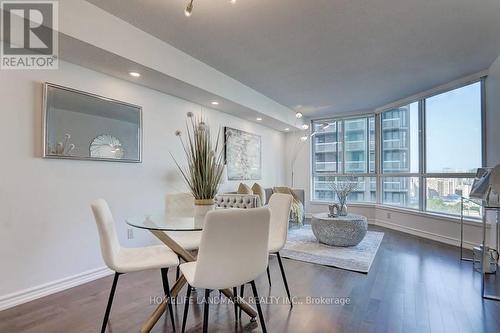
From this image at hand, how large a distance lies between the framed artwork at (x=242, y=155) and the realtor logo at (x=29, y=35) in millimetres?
2970

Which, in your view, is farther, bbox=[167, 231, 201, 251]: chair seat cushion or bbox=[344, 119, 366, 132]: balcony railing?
bbox=[344, 119, 366, 132]: balcony railing

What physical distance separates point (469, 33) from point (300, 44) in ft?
5.74

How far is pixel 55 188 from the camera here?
2.67 m

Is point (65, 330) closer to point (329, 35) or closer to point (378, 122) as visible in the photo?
point (329, 35)

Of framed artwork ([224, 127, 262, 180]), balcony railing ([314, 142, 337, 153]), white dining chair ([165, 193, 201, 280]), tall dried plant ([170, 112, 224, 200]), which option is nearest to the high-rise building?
balcony railing ([314, 142, 337, 153])

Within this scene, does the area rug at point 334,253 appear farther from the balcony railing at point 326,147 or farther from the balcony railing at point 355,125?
the balcony railing at point 355,125

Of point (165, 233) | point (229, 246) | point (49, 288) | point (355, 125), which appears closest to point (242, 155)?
point (355, 125)

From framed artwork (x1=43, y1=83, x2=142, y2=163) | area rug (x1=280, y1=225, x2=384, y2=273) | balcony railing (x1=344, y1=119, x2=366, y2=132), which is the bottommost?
area rug (x1=280, y1=225, x2=384, y2=273)

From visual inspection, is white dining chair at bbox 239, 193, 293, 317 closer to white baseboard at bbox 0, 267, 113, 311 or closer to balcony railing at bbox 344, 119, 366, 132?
white baseboard at bbox 0, 267, 113, 311

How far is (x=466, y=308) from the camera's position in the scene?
228 centimetres

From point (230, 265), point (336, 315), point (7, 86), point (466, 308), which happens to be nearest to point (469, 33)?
point (466, 308)

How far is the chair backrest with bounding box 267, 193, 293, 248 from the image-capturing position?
251 centimetres

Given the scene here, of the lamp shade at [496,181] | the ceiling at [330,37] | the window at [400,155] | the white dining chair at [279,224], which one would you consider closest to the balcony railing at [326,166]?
the window at [400,155]

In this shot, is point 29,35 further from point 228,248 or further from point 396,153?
point 396,153
